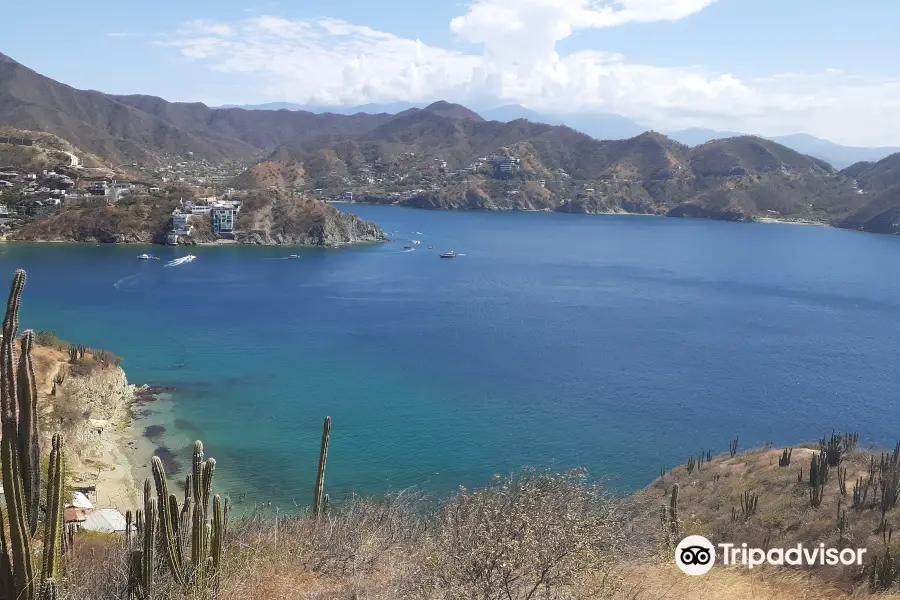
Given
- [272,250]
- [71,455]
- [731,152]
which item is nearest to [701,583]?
[71,455]

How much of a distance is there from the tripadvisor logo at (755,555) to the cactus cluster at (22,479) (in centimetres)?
807

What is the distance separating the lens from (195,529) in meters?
8.07

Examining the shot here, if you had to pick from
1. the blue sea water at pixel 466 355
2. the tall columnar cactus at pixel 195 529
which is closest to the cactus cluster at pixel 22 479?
the tall columnar cactus at pixel 195 529

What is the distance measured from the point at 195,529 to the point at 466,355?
99.0 ft

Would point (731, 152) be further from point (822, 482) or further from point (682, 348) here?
point (822, 482)

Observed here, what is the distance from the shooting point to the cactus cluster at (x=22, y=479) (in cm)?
670

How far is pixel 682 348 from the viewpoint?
135 ft

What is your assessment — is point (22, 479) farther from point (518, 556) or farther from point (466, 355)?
point (466, 355)

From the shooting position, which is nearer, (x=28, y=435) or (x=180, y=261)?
(x=28, y=435)

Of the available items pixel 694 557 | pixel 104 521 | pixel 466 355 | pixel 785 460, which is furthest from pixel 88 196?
pixel 694 557

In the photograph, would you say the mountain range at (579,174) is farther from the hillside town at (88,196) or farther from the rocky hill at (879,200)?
the hillside town at (88,196)

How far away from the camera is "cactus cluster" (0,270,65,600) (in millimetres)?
6699

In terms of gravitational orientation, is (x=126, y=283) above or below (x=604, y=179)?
below

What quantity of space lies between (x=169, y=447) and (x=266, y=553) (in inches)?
636
